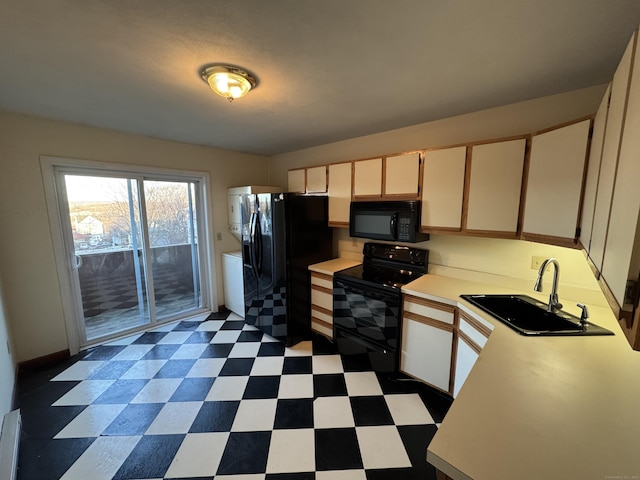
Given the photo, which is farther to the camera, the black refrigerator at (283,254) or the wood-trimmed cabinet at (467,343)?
the black refrigerator at (283,254)

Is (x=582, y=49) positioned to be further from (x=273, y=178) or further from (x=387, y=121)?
(x=273, y=178)

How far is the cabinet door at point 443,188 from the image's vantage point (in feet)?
6.49

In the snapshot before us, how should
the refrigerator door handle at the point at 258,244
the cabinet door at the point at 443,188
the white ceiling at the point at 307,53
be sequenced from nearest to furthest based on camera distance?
the white ceiling at the point at 307,53
the cabinet door at the point at 443,188
the refrigerator door handle at the point at 258,244

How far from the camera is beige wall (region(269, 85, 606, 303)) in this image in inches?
68.0

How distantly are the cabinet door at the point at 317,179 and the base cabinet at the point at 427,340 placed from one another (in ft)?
5.11

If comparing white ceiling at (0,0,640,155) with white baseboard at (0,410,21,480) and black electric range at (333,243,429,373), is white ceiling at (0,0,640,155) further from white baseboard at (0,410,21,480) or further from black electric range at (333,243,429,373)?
white baseboard at (0,410,21,480)

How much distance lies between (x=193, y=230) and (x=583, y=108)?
4.01 meters

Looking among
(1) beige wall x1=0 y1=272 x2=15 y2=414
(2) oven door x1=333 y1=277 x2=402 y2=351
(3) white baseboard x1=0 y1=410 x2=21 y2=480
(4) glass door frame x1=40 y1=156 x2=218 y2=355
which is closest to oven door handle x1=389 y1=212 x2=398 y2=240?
(2) oven door x1=333 y1=277 x2=402 y2=351

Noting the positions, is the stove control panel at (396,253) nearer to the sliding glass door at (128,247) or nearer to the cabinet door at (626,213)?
the cabinet door at (626,213)

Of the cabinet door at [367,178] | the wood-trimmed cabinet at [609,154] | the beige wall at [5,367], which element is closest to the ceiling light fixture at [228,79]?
the cabinet door at [367,178]

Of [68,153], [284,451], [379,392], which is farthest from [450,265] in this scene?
[68,153]

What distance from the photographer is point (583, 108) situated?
1671 millimetres

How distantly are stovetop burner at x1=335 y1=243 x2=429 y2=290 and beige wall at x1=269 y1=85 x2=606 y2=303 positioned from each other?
13cm

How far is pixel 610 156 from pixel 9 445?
3387mm
